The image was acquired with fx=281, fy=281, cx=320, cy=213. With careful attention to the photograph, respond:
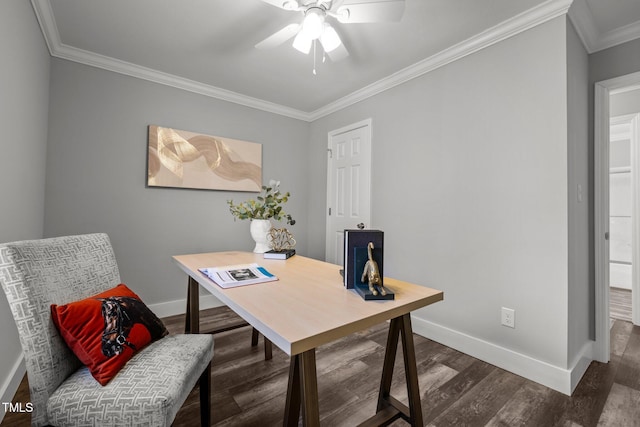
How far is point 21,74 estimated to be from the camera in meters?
1.68

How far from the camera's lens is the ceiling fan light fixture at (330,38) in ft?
5.58

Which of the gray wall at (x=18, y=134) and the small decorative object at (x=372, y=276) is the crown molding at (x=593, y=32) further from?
the gray wall at (x=18, y=134)

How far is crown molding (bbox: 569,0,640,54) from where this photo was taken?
180cm

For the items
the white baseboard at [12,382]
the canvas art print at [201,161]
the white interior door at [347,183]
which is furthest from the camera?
the white interior door at [347,183]

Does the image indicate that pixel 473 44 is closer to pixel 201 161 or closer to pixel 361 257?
pixel 361 257

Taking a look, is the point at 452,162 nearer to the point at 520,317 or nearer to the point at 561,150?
the point at 561,150

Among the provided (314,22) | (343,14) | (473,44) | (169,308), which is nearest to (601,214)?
(473,44)

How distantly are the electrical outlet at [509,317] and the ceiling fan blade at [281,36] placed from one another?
237 centimetres

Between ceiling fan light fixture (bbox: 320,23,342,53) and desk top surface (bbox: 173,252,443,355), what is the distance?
4.61 feet

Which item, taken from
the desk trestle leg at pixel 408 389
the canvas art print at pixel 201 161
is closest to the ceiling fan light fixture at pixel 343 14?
the desk trestle leg at pixel 408 389

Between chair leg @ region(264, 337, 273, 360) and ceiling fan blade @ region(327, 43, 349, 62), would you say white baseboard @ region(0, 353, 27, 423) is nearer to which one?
chair leg @ region(264, 337, 273, 360)

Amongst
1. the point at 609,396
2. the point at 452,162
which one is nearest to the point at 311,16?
the point at 452,162

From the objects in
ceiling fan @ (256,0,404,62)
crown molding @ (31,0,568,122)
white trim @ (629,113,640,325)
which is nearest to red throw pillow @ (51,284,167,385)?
ceiling fan @ (256,0,404,62)

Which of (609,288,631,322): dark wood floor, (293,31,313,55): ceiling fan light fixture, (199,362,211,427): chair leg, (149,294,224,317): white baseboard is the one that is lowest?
(609,288,631,322): dark wood floor
